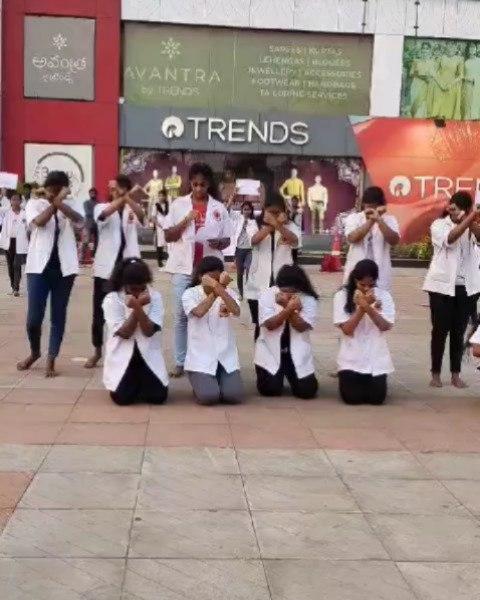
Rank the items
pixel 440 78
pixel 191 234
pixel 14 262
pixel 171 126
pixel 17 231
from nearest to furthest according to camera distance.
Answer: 1. pixel 191 234
2. pixel 17 231
3. pixel 14 262
4. pixel 171 126
5. pixel 440 78

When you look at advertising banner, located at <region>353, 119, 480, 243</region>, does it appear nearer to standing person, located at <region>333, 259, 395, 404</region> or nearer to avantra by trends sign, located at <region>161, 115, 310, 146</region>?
avantra by trends sign, located at <region>161, 115, 310, 146</region>

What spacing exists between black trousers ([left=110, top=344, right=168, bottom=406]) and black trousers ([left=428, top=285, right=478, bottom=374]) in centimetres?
245

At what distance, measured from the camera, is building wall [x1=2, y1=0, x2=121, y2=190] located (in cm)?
2278

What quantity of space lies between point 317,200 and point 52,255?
59.5 ft

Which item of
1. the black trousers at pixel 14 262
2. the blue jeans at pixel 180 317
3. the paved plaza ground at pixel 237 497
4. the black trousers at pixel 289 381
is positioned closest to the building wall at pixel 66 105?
the black trousers at pixel 14 262

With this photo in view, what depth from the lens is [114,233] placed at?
720 cm

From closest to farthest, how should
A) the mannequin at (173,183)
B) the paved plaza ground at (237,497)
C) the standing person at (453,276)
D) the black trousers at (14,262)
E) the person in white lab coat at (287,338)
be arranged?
the paved plaza ground at (237,497) < the person in white lab coat at (287,338) < the standing person at (453,276) < the black trousers at (14,262) < the mannequin at (173,183)

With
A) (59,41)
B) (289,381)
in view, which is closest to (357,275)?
(289,381)

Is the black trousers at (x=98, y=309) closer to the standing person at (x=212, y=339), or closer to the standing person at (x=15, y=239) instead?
the standing person at (x=212, y=339)

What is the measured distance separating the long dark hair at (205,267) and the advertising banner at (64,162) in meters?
17.7

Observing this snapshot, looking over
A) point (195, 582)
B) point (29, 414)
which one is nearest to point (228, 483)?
point (195, 582)

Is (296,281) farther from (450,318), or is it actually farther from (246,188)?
(246,188)

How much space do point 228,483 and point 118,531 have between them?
0.83m

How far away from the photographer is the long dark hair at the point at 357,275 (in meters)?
6.15
